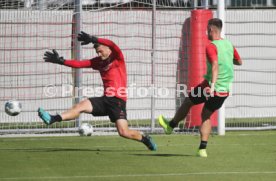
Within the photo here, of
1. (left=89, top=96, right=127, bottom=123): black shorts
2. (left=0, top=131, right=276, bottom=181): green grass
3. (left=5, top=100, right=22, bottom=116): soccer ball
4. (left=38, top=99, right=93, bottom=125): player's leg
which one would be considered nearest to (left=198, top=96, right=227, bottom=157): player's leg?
(left=0, top=131, right=276, bottom=181): green grass

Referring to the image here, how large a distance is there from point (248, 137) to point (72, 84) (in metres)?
4.27

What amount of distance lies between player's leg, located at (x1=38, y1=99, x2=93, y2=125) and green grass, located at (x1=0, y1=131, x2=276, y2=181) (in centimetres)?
58

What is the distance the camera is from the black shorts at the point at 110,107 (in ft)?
47.5

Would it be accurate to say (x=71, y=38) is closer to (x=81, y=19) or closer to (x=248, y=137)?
(x=81, y=19)

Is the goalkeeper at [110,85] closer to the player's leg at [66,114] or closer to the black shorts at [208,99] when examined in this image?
the player's leg at [66,114]

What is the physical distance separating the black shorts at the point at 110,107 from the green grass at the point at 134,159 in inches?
25.8

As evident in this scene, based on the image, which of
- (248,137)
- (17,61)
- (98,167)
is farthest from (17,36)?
(98,167)

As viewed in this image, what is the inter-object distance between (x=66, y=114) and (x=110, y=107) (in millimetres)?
732

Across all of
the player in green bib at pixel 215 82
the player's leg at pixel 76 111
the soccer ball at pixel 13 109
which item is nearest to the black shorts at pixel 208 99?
the player in green bib at pixel 215 82

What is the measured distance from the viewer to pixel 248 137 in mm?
17797

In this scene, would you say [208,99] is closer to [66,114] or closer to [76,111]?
[76,111]

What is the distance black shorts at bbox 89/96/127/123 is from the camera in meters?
14.5

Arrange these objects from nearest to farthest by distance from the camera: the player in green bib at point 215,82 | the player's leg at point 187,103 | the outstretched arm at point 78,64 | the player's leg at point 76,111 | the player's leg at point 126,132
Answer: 1. the player in green bib at point 215,82
2. the player's leg at point 187,103
3. the player's leg at point 76,111
4. the player's leg at point 126,132
5. the outstretched arm at point 78,64

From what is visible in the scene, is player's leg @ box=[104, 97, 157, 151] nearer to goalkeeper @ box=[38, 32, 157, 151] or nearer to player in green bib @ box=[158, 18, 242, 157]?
goalkeeper @ box=[38, 32, 157, 151]
